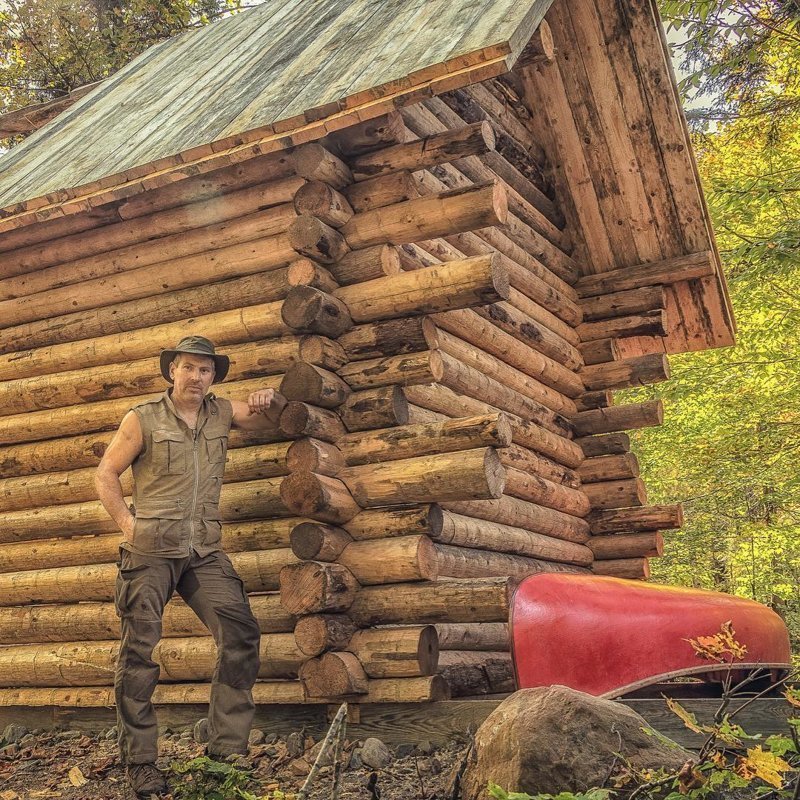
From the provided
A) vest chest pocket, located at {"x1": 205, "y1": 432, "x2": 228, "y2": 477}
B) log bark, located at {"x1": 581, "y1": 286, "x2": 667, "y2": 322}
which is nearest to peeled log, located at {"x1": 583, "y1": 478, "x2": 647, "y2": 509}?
log bark, located at {"x1": 581, "y1": 286, "x2": 667, "y2": 322}

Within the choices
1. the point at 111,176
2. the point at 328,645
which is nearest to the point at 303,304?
the point at 111,176

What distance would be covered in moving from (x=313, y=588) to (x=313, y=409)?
45.1 inches

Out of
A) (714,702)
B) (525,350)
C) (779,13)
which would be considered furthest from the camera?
(779,13)

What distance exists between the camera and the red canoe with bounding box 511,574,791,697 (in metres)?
5.43

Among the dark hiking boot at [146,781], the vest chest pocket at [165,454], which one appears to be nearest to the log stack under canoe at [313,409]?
the vest chest pocket at [165,454]

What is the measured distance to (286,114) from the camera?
6.00 metres

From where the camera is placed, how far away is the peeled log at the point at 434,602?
18.8ft

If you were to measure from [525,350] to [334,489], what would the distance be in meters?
3.43

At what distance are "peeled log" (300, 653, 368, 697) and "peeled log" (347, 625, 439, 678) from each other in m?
0.07

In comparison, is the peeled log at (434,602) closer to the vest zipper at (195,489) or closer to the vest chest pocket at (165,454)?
the vest zipper at (195,489)

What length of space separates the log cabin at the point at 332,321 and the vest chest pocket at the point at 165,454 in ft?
2.54

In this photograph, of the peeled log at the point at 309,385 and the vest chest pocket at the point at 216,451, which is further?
the peeled log at the point at 309,385

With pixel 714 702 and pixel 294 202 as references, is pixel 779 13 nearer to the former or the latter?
pixel 294 202

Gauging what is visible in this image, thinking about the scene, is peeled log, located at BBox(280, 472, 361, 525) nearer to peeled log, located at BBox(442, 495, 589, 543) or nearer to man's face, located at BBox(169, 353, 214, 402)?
man's face, located at BBox(169, 353, 214, 402)
